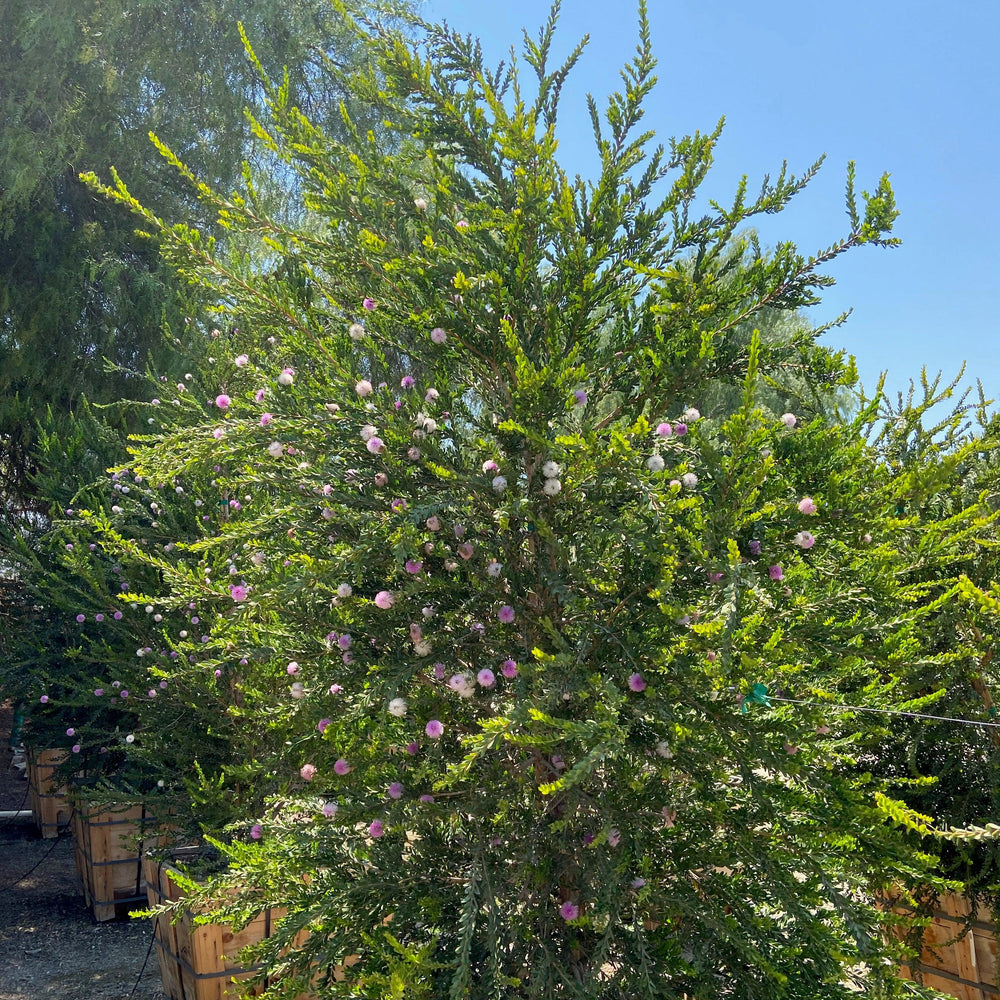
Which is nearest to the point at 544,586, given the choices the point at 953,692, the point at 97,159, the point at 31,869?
the point at 953,692

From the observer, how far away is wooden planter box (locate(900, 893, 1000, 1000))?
358cm

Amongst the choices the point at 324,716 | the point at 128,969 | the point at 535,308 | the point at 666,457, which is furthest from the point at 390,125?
the point at 128,969

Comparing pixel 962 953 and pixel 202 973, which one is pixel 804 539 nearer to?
pixel 962 953

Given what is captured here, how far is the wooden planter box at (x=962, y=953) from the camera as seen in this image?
3.58 metres

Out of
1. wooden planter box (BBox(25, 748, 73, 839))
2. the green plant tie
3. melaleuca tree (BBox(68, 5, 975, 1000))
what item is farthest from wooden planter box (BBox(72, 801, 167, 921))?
the green plant tie

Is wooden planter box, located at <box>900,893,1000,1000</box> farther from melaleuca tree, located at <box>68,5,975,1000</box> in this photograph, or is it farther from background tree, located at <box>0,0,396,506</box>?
background tree, located at <box>0,0,396,506</box>

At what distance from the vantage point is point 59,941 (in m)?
6.05

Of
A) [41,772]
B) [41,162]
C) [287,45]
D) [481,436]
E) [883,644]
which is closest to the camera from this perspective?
[883,644]

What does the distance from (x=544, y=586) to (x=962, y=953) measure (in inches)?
107

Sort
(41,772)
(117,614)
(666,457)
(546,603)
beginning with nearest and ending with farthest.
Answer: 1. (666,457)
2. (546,603)
3. (117,614)
4. (41,772)

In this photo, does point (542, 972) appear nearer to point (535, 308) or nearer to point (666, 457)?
point (666, 457)

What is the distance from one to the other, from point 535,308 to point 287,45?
10955 mm

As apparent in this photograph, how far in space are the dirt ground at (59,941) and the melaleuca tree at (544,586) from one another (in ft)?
11.0

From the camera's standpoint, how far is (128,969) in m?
5.49
